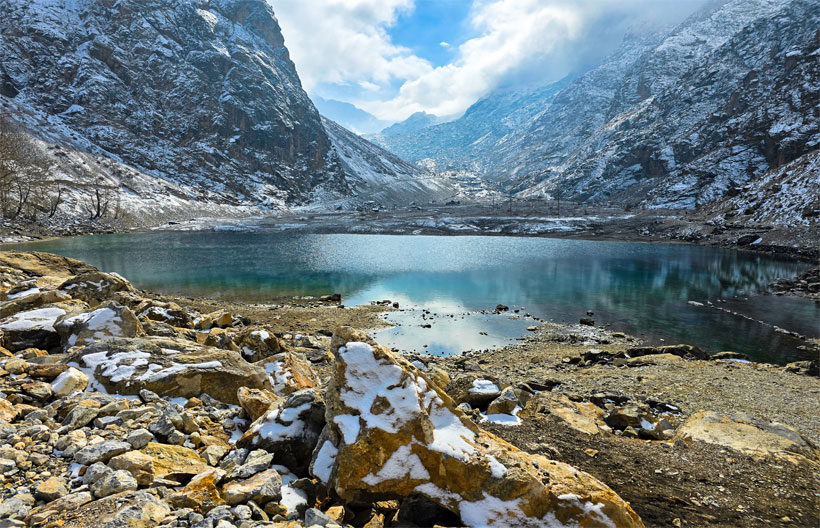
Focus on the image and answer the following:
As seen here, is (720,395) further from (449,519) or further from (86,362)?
(86,362)

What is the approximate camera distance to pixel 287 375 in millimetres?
10453

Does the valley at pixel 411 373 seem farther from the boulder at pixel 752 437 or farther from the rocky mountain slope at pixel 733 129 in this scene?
the rocky mountain slope at pixel 733 129

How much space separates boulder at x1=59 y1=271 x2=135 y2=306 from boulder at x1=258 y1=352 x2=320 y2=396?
11494 millimetres

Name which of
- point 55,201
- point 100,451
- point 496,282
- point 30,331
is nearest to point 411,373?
point 100,451

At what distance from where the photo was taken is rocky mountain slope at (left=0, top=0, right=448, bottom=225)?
5074 inches

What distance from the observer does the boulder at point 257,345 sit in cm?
1447

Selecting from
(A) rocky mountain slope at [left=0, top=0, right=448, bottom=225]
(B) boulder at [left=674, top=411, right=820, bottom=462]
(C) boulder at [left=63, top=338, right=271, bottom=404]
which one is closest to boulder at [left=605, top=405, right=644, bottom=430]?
(B) boulder at [left=674, top=411, right=820, bottom=462]

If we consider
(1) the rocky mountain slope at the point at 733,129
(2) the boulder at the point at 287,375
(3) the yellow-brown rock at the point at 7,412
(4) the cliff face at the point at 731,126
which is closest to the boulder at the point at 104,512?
(3) the yellow-brown rock at the point at 7,412

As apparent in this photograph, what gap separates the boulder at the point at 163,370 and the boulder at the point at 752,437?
11.6 meters

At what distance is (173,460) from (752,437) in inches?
529

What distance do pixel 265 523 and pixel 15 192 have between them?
409 feet

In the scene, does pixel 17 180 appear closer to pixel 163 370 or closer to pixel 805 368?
pixel 163 370

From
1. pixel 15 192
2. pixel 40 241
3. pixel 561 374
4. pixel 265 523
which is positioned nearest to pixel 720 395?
pixel 561 374

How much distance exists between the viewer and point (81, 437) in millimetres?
5535
